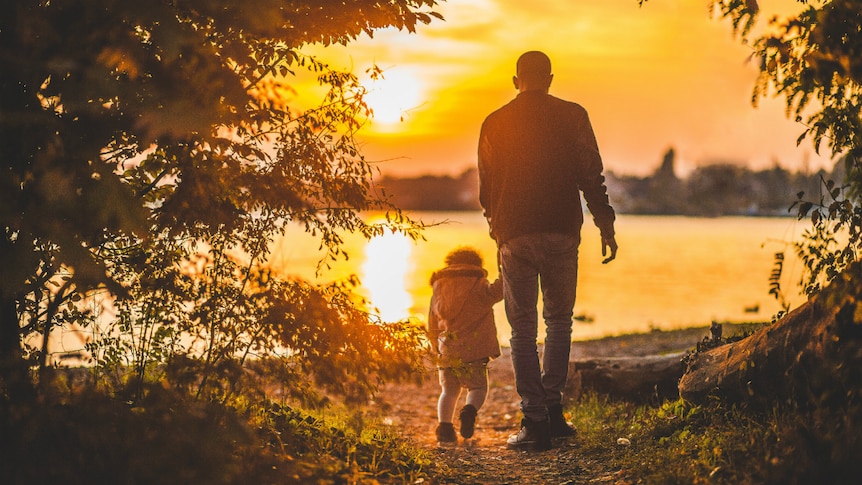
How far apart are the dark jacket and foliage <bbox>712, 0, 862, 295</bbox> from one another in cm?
142

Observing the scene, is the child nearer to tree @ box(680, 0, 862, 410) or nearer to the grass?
the grass

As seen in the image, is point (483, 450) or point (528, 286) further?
point (483, 450)

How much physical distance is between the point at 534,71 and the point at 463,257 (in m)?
2.01

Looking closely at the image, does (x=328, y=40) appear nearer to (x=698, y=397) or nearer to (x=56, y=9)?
(x=56, y=9)

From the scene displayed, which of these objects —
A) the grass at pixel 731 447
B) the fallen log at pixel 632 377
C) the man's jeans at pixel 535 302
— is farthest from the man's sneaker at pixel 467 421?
the fallen log at pixel 632 377

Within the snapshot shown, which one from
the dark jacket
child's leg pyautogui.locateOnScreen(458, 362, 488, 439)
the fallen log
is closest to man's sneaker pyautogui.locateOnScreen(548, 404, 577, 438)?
child's leg pyautogui.locateOnScreen(458, 362, 488, 439)

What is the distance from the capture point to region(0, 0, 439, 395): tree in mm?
3684

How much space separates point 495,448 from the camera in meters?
6.46

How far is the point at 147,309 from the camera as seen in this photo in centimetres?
480

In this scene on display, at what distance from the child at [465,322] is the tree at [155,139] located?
6.71 ft

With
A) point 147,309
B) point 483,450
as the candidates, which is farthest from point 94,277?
point 483,450

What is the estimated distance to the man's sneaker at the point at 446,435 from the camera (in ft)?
22.7

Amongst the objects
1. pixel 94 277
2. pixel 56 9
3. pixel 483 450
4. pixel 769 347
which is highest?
pixel 56 9

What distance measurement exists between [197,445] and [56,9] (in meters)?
2.34
